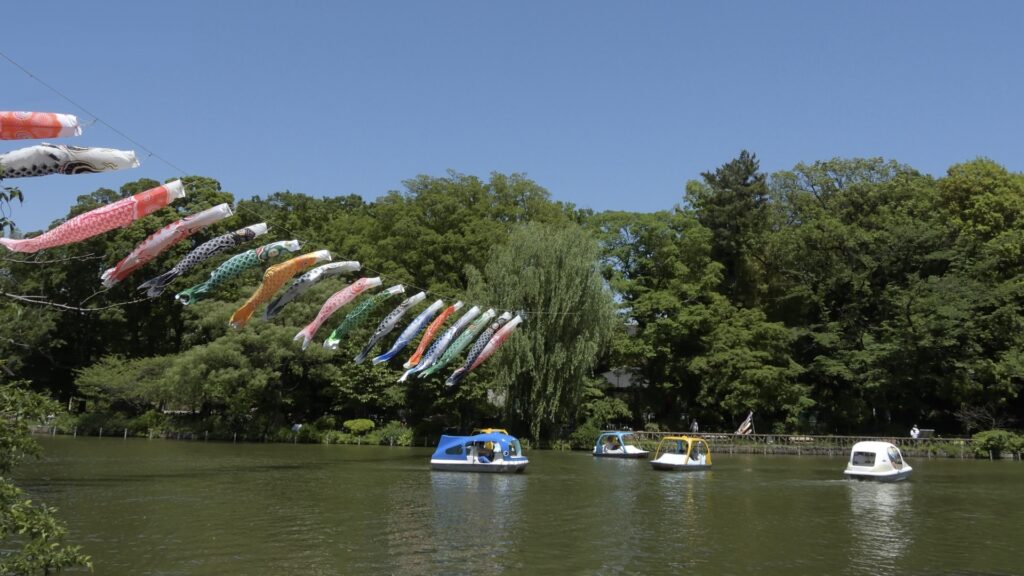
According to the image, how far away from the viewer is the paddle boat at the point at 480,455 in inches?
1264

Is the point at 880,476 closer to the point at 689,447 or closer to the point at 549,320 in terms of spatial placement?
the point at 689,447

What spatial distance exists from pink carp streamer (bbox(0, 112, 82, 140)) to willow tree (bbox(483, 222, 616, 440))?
106ft

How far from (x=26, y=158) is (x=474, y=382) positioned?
3685 cm

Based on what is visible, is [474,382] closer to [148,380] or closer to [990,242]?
[148,380]

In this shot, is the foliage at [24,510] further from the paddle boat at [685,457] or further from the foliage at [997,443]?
the foliage at [997,443]

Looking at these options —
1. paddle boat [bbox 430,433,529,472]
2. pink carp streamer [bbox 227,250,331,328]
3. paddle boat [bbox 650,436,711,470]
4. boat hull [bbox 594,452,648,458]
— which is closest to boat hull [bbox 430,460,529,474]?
paddle boat [bbox 430,433,529,472]

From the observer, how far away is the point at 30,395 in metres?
9.23

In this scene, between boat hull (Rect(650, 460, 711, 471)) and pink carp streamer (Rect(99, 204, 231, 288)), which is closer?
pink carp streamer (Rect(99, 204, 231, 288))

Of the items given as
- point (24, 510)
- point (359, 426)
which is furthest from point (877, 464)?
point (24, 510)

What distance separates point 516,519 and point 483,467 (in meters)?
12.1

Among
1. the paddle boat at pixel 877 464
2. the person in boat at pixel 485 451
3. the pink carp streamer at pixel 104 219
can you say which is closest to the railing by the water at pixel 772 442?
the person in boat at pixel 485 451

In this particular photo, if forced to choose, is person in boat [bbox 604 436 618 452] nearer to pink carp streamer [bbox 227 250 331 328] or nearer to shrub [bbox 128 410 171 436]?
pink carp streamer [bbox 227 250 331 328]

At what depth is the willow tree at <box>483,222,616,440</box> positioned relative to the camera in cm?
4509

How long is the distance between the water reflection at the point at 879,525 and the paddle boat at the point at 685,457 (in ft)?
23.2
